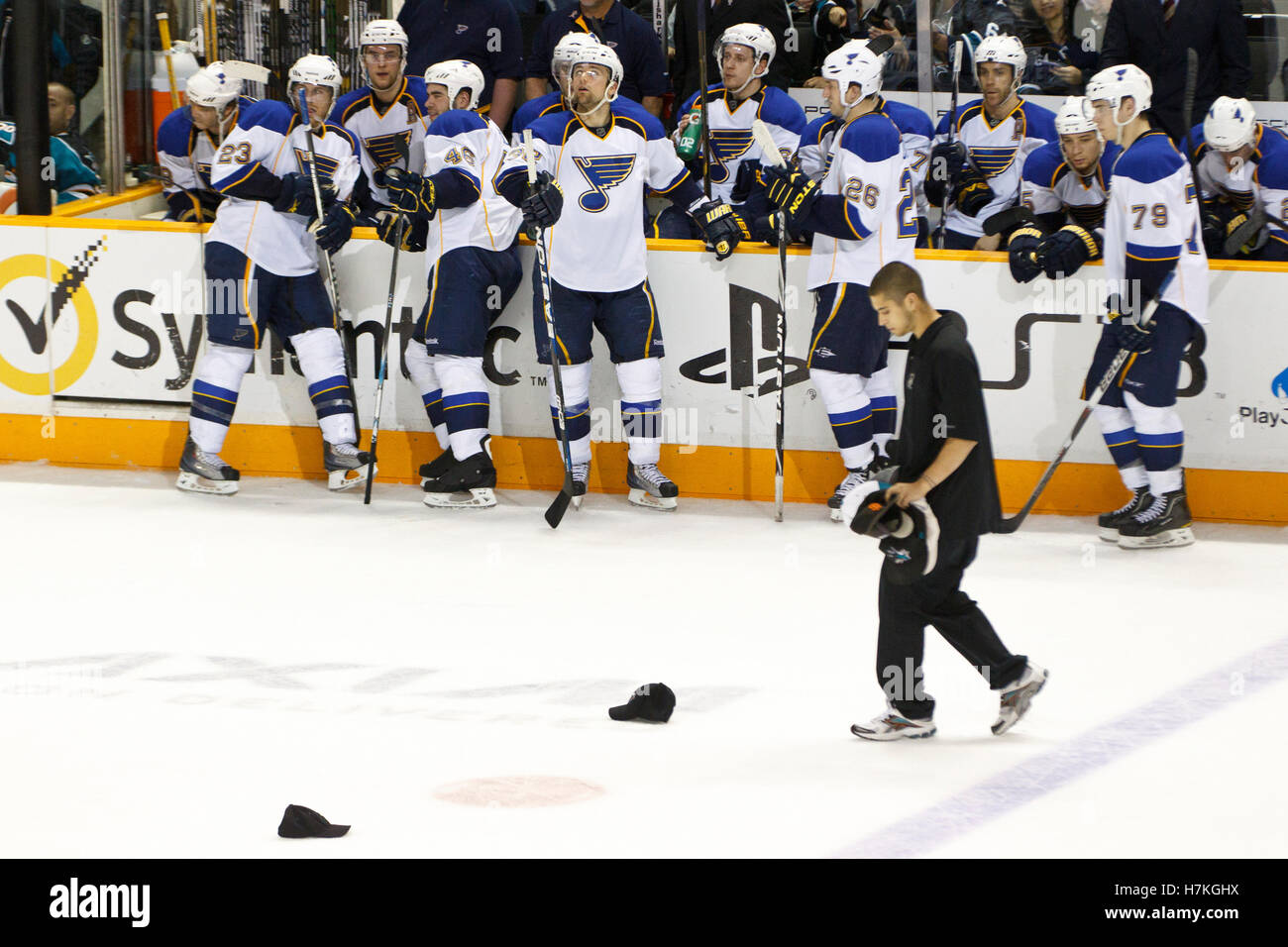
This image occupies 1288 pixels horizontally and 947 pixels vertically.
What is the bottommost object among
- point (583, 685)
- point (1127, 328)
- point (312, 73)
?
point (583, 685)

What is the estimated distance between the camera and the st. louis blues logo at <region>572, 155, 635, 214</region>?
723 centimetres

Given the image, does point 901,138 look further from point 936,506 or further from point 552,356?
point 936,506

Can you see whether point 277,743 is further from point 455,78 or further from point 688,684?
point 455,78

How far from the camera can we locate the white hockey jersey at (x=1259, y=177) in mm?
7238

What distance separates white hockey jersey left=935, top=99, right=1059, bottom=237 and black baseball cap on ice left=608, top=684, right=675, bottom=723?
13.3 ft

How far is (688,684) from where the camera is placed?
5.15 metres

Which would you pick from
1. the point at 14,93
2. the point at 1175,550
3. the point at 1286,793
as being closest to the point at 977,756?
the point at 1286,793

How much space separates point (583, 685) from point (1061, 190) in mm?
3699

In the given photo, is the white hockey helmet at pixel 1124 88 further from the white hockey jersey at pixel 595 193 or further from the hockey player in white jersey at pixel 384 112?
the hockey player in white jersey at pixel 384 112

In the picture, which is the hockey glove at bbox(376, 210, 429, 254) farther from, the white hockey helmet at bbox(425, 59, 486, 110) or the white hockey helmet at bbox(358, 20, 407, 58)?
the white hockey helmet at bbox(358, 20, 407, 58)

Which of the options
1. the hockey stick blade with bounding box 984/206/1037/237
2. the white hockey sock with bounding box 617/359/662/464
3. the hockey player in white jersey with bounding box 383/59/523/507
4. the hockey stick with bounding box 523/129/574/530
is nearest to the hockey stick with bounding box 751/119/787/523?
the white hockey sock with bounding box 617/359/662/464

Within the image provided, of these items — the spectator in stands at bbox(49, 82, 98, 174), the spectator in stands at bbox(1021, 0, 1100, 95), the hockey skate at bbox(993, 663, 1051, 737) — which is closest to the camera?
the hockey skate at bbox(993, 663, 1051, 737)

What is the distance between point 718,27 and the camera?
8.97 meters

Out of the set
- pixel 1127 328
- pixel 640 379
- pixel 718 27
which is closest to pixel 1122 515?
pixel 1127 328
